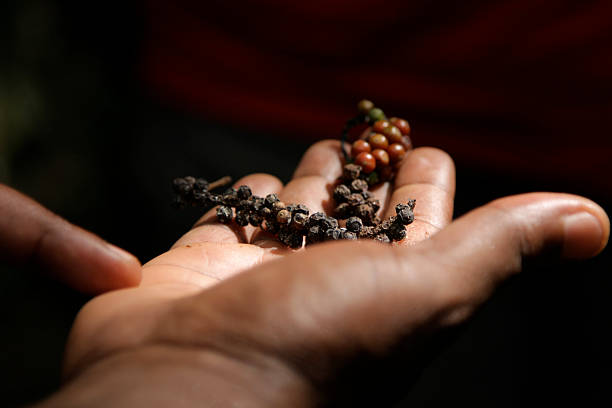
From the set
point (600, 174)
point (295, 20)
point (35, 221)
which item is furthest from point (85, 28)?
point (600, 174)

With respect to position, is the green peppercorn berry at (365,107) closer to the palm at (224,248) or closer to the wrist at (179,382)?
the palm at (224,248)

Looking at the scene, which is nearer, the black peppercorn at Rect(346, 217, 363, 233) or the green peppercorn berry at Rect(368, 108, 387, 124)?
the black peppercorn at Rect(346, 217, 363, 233)

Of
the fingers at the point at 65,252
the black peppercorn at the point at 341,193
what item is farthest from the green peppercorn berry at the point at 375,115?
the fingers at the point at 65,252

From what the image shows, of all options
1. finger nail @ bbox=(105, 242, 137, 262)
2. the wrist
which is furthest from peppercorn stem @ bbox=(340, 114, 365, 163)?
the wrist

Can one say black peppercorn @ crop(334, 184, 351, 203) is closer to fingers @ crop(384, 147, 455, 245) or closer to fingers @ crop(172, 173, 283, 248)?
fingers @ crop(384, 147, 455, 245)

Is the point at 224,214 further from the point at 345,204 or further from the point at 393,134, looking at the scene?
the point at 393,134
